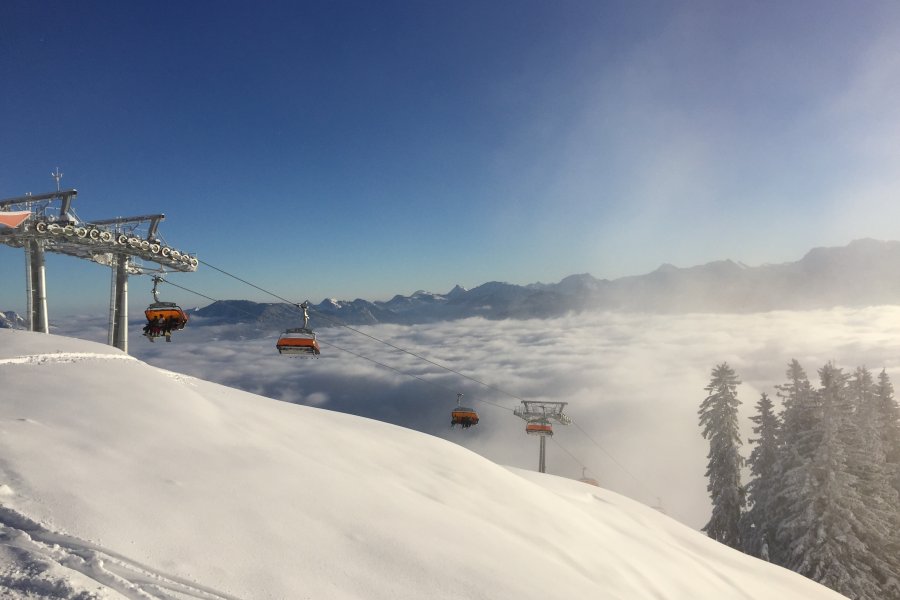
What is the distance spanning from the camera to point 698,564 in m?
14.6

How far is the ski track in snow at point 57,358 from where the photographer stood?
970 cm

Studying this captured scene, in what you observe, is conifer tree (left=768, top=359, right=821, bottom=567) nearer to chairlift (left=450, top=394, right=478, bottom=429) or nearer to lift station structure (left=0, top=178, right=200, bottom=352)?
chairlift (left=450, top=394, right=478, bottom=429)

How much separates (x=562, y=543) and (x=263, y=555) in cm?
754

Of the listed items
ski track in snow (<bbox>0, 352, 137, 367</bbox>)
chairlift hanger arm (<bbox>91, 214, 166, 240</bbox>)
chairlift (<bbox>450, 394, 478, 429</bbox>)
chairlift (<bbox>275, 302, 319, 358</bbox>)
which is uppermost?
chairlift hanger arm (<bbox>91, 214, 166, 240</bbox>)

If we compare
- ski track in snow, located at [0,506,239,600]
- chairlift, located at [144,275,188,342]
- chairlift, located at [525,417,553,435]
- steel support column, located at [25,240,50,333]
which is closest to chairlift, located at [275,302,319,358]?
chairlift, located at [144,275,188,342]

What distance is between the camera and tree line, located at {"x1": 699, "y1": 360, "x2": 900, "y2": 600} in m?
26.9

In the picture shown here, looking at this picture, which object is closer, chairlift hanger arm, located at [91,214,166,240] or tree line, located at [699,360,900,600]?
chairlift hanger arm, located at [91,214,166,240]

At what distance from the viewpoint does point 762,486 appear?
3472cm

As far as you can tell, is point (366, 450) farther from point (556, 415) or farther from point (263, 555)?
point (556, 415)

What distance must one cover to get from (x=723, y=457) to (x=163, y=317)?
4007 centimetres

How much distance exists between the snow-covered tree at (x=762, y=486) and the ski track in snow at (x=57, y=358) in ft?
127

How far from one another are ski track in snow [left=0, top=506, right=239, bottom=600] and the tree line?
114ft

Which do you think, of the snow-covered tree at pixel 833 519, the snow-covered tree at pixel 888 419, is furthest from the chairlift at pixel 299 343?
the snow-covered tree at pixel 888 419

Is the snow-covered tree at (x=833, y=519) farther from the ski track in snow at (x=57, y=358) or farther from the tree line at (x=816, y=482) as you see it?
the ski track in snow at (x=57, y=358)
